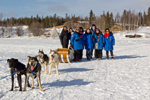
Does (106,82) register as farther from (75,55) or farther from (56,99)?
(75,55)

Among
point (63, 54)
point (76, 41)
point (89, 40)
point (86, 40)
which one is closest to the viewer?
point (63, 54)

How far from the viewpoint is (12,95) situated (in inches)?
155

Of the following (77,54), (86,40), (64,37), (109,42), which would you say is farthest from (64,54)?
(109,42)

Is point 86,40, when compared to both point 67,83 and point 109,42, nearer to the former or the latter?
point 109,42

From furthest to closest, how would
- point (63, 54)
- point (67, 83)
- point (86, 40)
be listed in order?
point (86, 40), point (63, 54), point (67, 83)

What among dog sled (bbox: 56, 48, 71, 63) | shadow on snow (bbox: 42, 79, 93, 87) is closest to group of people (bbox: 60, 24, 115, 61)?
dog sled (bbox: 56, 48, 71, 63)

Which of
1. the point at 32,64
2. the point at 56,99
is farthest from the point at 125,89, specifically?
the point at 32,64

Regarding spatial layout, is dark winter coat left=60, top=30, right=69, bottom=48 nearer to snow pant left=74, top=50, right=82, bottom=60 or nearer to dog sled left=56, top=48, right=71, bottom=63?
snow pant left=74, top=50, right=82, bottom=60

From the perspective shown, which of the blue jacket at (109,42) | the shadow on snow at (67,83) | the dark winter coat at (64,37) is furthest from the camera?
the blue jacket at (109,42)

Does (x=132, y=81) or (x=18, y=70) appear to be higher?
(x=18, y=70)

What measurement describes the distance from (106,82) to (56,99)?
210 cm

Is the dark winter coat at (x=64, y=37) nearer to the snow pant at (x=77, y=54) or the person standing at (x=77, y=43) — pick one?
the person standing at (x=77, y=43)

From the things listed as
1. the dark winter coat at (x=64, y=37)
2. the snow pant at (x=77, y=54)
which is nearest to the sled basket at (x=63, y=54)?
the snow pant at (x=77, y=54)

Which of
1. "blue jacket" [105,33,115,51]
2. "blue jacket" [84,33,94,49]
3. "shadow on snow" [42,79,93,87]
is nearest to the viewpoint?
"shadow on snow" [42,79,93,87]
